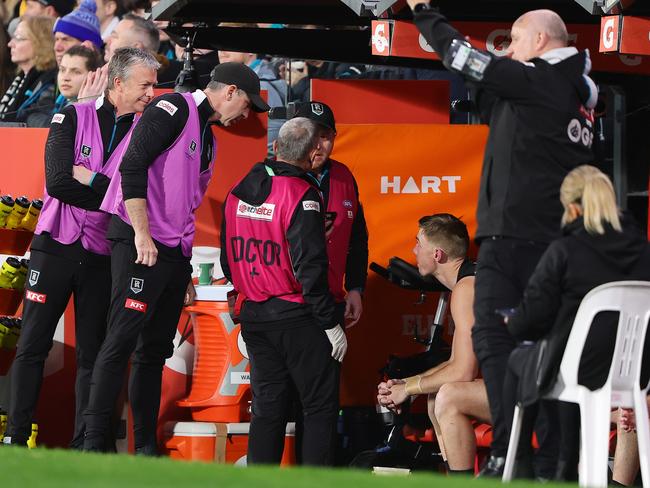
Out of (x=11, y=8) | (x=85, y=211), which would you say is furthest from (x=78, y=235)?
(x=11, y=8)

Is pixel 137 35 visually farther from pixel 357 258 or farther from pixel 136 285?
pixel 136 285

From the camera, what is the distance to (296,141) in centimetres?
756

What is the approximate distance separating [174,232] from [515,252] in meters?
2.12

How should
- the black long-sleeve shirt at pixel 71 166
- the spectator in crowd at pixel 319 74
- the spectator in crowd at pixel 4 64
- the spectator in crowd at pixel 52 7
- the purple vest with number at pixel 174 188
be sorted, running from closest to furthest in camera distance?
the purple vest with number at pixel 174 188 < the black long-sleeve shirt at pixel 71 166 < the spectator in crowd at pixel 319 74 < the spectator in crowd at pixel 4 64 < the spectator in crowd at pixel 52 7

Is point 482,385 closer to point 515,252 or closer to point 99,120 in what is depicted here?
point 515,252

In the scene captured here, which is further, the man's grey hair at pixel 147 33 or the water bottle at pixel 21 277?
the man's grey hair at pixel 147 33

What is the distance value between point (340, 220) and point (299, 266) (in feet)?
3.50

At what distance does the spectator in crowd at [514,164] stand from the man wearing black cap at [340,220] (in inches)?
78.9

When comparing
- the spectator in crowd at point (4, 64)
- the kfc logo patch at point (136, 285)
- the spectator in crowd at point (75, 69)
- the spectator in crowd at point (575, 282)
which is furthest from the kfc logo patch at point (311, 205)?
the spectator in crowd at point (4, 64)

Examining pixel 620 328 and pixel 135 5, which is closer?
pixel 620 328

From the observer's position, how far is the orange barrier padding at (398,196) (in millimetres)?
9117

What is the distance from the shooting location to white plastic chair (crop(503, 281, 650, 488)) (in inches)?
225

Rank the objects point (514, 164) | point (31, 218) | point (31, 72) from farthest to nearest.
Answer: point (31, 72) → point (31, 218) → point (514, 164)

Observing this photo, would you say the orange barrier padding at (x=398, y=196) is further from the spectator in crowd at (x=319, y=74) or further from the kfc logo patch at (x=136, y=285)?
the spectator in crowd at (x=319, y=74)
